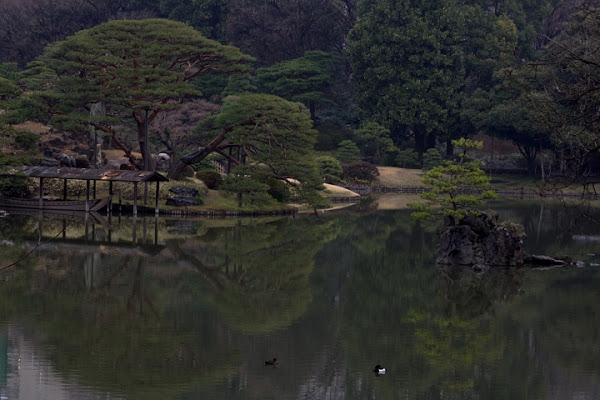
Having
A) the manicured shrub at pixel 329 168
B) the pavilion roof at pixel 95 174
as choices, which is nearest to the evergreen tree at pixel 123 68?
the pavilion roof at pixel 95 174

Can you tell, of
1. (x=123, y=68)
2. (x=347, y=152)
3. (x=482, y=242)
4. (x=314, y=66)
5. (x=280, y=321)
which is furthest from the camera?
(x=314, y=66)

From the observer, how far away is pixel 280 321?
930 inches

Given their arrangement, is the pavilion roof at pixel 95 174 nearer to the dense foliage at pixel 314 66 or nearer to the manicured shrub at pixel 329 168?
the dense foliage at pixel 314 66

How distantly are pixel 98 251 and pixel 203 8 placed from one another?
6257 cm

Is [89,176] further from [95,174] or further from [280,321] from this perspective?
[280,321]

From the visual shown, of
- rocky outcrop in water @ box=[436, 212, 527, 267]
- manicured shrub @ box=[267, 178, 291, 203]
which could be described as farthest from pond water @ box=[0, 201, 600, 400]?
manicured shrub @ box=[267, 178, 291, 203]

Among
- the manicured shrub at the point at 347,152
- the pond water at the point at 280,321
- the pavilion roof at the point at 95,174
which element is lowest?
the pond water at the point at 280,321

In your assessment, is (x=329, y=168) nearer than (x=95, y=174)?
No

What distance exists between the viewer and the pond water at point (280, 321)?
18000 mm

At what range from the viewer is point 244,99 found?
51.8 metres

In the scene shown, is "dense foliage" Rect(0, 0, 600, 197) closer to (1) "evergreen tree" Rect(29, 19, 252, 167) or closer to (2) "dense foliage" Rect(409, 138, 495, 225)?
A: (1) "evergreen tree" Rect(29, 19, 252, 167)

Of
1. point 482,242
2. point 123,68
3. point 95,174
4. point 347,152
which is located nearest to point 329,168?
point 347,152

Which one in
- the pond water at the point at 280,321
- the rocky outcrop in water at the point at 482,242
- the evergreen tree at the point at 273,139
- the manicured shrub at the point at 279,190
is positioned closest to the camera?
the pond water at the point at 280,321

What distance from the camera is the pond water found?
1800 cm
